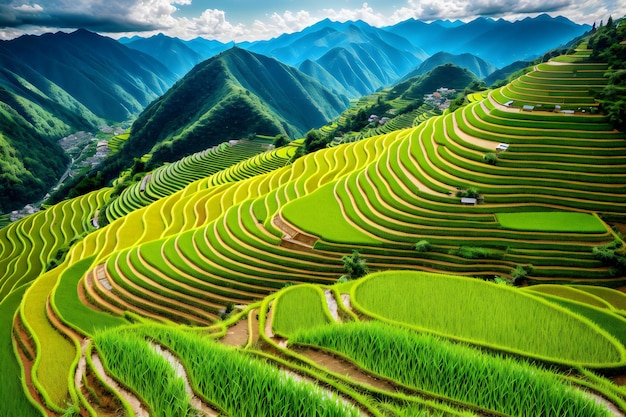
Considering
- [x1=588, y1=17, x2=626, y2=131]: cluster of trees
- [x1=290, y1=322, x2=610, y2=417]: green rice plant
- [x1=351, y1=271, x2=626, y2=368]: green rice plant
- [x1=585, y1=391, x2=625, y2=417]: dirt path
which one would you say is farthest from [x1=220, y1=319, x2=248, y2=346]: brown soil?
[x1=588, y1=17, x2=626, y2=131]: cluster of trees

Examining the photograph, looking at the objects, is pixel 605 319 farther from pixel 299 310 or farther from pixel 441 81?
pixel 441 81

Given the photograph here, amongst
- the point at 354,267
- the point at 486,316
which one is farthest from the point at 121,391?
the point at 354,267

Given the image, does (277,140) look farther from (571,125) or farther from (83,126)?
(83,126)

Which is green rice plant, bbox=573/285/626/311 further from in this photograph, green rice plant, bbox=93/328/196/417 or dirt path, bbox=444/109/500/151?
green rice plant, bbox=93/328/196/417

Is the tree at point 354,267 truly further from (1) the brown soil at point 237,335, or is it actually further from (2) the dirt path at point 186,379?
(2) the dirt path at point 186,379

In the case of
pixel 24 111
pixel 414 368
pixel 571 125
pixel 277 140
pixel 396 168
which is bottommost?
pixel 414 368

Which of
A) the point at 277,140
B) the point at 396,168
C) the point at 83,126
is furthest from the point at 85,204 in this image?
the point at 83,126
